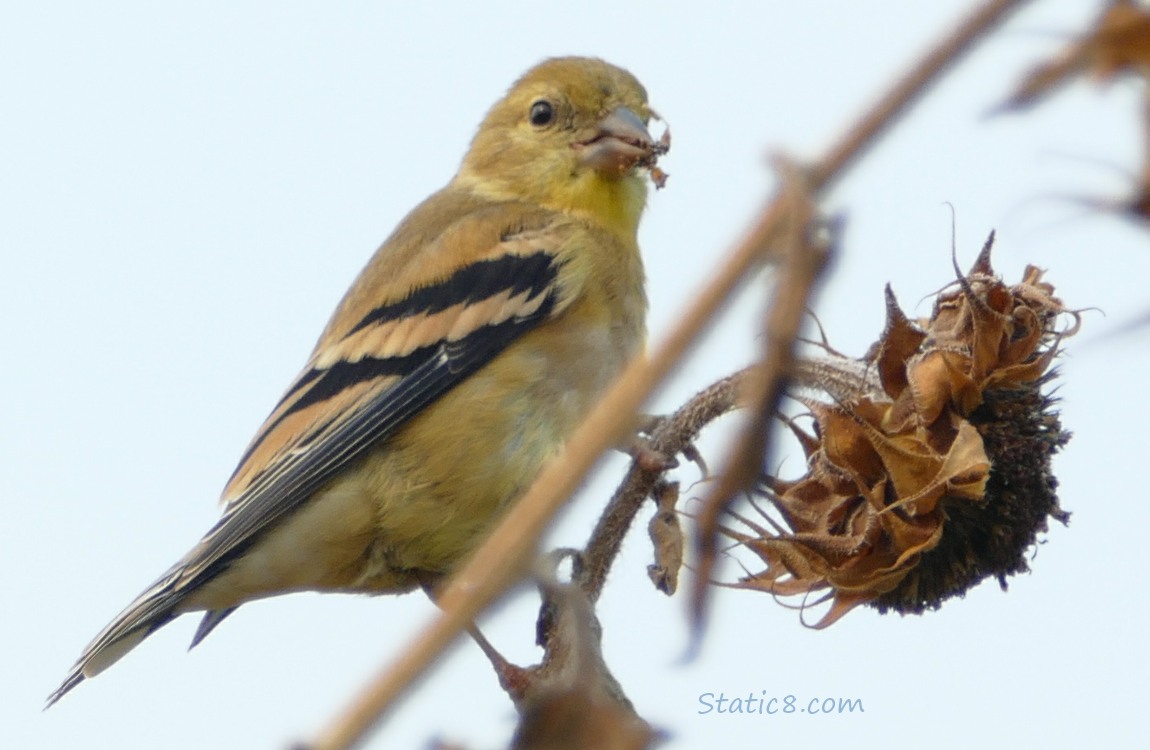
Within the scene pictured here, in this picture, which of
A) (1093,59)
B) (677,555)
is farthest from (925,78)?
(677,555)

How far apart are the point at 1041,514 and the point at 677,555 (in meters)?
0.91

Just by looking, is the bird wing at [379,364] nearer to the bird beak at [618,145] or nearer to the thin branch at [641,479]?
the bird beak at [618,145]

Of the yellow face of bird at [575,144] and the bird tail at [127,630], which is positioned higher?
the yellow face of bird at [575,144]

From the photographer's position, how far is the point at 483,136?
7.10 metres

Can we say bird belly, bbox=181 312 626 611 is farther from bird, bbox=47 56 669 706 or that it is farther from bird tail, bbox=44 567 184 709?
bird tail, bbox=44 567 184 709

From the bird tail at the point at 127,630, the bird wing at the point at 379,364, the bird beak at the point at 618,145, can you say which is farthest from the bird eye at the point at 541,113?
the bird tail at the point at 127,630

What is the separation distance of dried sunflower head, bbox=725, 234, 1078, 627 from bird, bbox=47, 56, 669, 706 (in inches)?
78.2

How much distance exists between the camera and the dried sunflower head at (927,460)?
3.09 metres

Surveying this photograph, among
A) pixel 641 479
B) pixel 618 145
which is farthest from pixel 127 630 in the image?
pixel 618 145

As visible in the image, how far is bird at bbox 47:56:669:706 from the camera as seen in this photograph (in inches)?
200

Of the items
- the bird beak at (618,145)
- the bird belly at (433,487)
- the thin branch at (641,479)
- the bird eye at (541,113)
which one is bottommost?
the thin branch at (641,479)

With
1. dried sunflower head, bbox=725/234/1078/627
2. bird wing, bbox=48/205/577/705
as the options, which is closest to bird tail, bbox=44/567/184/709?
bird wing, bbox=48/205/577/705

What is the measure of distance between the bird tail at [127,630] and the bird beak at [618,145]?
255 centimetres

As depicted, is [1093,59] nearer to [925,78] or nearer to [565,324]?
[925,78]
